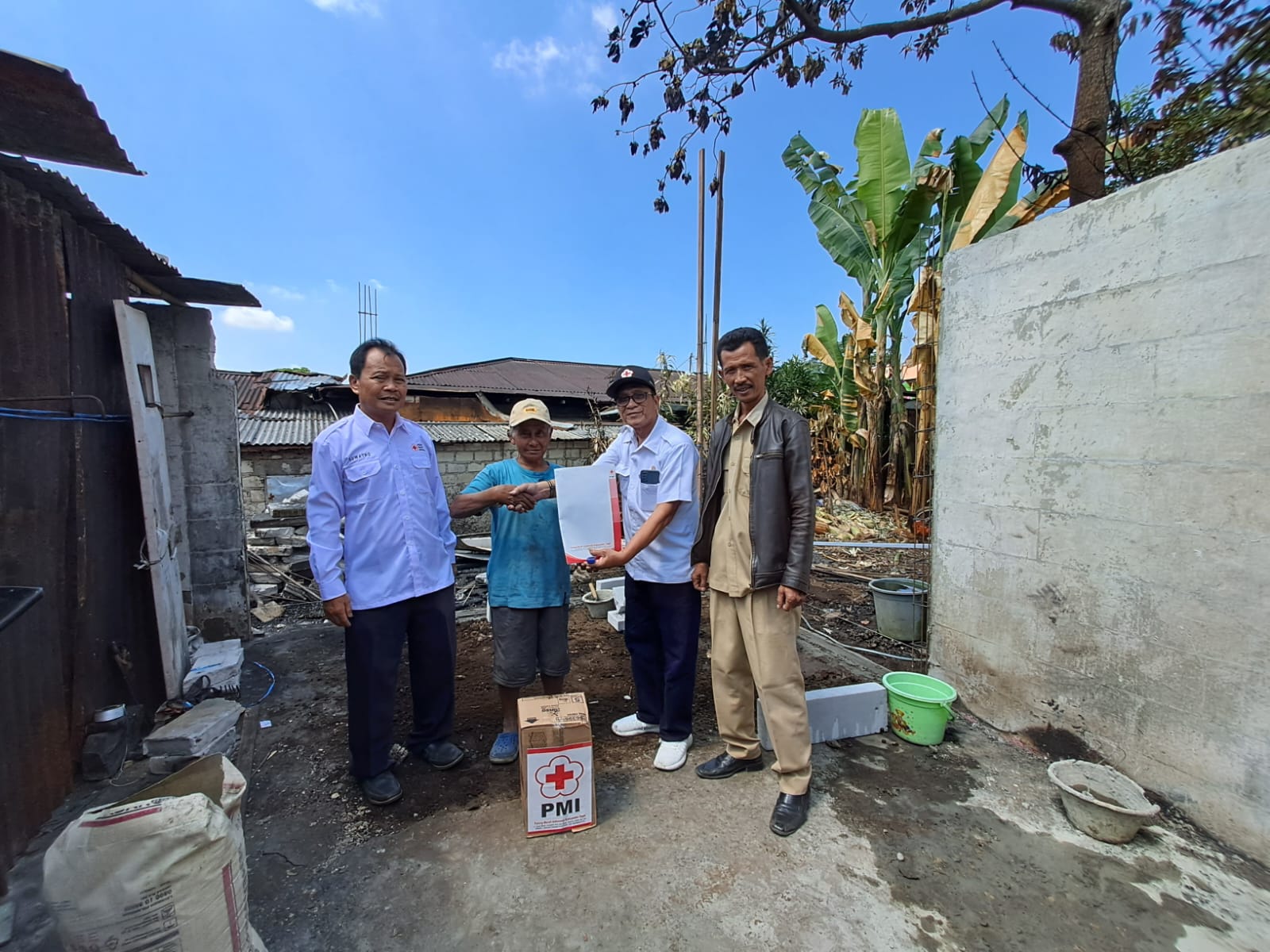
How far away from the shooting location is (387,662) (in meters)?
2.56

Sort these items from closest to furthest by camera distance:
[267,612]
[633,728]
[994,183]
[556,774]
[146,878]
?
[146,878], [556,774], [633,728], [267,612], [994,183]

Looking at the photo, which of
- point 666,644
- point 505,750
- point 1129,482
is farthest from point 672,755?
point 1129,482

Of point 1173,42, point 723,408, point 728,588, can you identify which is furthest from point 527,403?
point 723,408

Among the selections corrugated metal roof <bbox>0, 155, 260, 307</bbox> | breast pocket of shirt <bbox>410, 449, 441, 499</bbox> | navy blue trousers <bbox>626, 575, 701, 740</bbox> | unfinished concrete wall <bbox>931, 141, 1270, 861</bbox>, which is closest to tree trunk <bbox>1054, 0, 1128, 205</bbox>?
unfinished concrete wall <bbox>931, 141, 1270, 861</bbox>

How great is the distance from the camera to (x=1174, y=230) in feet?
7.75

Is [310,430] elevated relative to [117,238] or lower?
lower

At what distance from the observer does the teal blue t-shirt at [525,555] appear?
2783 mm

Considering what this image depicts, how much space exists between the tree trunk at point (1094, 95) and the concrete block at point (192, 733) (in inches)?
236

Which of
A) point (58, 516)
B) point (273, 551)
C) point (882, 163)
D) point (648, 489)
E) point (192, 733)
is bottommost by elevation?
point (192, 733)

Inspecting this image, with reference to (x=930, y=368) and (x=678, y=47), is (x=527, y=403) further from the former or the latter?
(x=930, y=368)

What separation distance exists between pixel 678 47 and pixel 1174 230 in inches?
167

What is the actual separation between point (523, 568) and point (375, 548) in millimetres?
669

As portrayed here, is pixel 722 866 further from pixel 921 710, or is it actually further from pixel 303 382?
pixel 303 382

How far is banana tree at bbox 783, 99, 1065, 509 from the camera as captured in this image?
678cm
